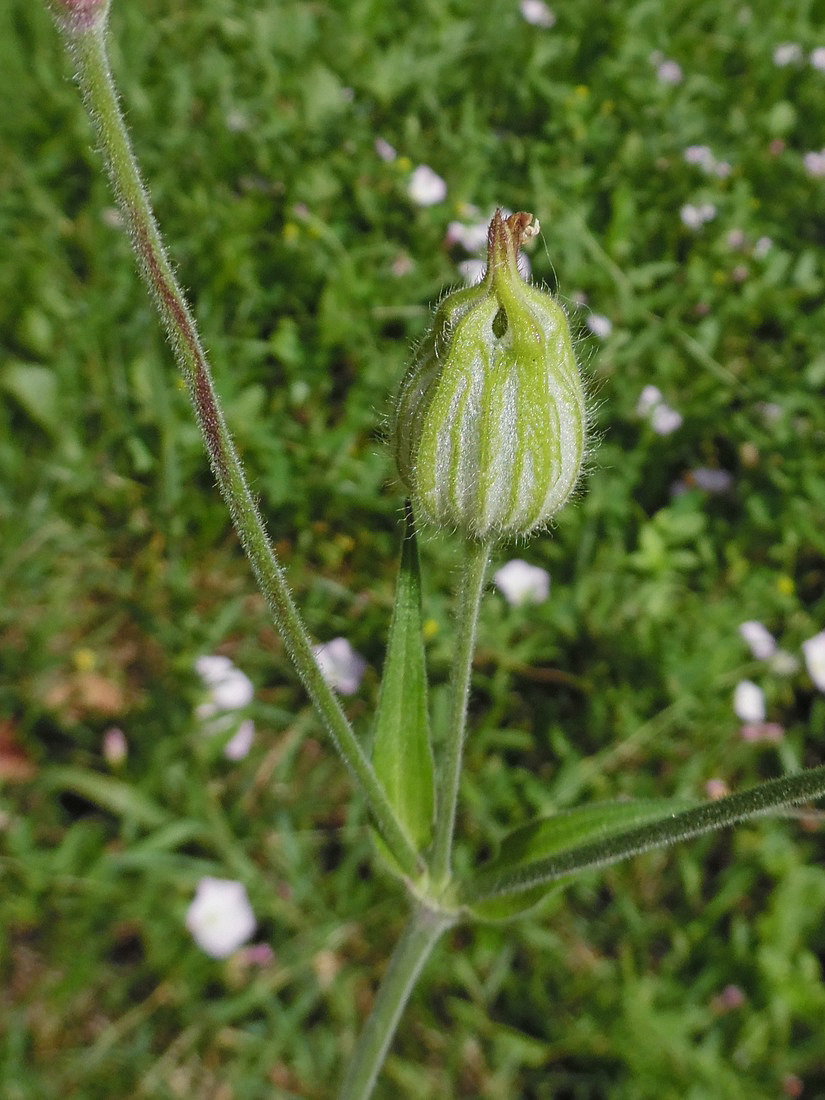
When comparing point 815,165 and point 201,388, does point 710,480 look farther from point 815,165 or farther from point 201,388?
point 201,388

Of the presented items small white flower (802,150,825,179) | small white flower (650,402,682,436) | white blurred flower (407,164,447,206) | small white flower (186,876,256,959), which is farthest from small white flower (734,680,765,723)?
small white flower (802,150,825,179)

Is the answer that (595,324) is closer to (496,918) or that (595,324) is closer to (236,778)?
(236,778)

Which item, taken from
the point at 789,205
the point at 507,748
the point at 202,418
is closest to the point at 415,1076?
the point at 507,748

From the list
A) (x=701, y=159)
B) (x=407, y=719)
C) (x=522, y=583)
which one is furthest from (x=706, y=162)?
(x=407, y=719)

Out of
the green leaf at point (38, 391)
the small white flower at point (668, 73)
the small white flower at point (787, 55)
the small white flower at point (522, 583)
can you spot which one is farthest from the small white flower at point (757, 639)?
the small white flower at point (787, 55)

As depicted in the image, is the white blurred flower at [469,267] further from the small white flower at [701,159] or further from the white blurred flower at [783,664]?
the white blurred flower at [783,664]

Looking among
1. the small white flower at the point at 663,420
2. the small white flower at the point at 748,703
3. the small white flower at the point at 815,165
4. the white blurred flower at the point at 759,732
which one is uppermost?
the small white flower at the point at 815,165
